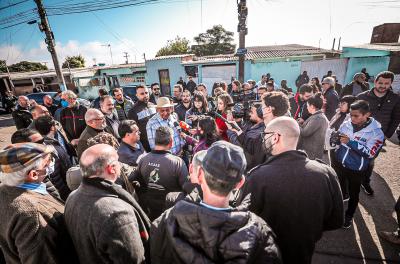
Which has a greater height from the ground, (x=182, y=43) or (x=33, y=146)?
(x=182, y=43)

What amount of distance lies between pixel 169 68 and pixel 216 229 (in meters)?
19.1

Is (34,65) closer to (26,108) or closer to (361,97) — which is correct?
(26,108)

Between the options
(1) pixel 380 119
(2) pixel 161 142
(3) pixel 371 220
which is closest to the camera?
(2) pixel 161 142

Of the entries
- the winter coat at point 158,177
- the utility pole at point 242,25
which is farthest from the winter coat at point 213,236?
the utility pole at point 242,25

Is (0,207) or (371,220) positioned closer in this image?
(0,207)

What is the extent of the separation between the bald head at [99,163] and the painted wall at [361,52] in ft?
57.9

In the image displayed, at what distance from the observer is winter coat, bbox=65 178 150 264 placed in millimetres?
1475

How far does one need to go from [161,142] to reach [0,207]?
147 cm

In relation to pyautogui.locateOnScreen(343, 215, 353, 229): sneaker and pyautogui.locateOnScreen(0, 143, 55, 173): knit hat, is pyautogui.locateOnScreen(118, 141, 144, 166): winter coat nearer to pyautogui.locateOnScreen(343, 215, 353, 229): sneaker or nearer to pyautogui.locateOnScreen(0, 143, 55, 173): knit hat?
pyautogui.locateOnScreen(0, 143, 55, 173): knit hat

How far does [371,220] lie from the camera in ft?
11.3

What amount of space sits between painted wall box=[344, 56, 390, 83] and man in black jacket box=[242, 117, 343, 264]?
16.5 metres

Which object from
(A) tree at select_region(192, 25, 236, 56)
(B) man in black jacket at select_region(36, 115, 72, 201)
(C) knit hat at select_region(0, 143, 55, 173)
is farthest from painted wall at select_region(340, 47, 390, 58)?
(A) tree at select_region(192, 25, 236, 56)

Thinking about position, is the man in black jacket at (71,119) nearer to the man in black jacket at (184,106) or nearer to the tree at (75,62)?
the man in black jacket at (184,106)

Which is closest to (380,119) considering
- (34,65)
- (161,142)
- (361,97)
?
(361,97)
